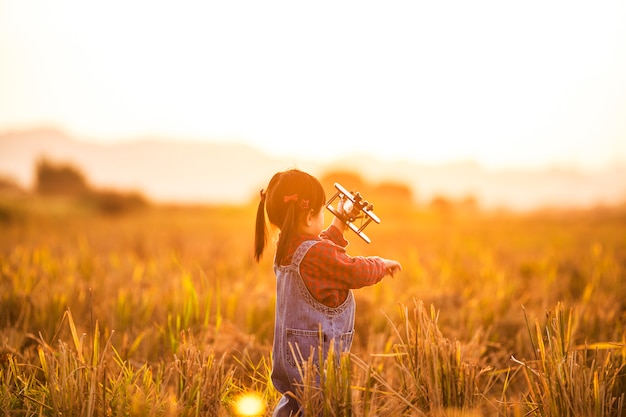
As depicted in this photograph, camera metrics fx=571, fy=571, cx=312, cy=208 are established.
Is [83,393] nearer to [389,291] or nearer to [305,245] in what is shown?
[305,245]

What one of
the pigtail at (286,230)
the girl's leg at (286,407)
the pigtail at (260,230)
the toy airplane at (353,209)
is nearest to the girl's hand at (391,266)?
the toy airplane at (353,209)

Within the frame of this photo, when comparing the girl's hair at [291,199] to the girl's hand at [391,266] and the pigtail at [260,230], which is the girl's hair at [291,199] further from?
the girl's hand at [391,266]

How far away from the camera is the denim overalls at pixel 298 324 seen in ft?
7.68

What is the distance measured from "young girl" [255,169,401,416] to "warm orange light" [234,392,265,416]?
13 centimetres

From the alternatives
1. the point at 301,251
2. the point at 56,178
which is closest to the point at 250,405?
the point at 301,251

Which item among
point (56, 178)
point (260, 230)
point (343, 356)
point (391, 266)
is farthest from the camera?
point (56, 178)

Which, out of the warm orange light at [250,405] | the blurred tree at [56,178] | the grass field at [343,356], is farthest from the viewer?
the blurred tree at [56,178]

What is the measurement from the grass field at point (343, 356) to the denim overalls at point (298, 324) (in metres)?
0.18

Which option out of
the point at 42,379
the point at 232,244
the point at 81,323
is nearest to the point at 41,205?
the point at 232,244

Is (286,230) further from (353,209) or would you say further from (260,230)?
(353,209)

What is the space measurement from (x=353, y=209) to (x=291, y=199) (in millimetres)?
259

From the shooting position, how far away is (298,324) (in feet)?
7.72

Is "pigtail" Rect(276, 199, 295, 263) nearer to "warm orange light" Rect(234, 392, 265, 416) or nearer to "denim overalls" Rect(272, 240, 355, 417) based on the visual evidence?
"denim overalls" Rect(272, 240, 355, 417)

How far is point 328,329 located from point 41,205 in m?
18.9
